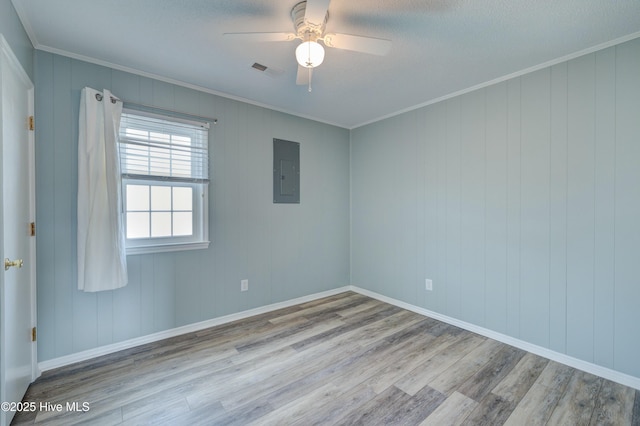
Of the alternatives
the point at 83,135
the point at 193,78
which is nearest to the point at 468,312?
the point at 193,78

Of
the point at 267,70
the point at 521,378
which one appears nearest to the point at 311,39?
the point at 267,70

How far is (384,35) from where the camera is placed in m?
2.00

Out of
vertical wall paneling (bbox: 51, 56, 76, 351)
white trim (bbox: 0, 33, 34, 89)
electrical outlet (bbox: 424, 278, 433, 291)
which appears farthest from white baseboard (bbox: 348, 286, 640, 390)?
white trim (bbox: 0, 33, 34, 89)

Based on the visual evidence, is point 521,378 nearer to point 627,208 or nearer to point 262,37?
point 627,208

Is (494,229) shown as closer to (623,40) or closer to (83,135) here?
(623,40)

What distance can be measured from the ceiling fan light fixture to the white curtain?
1.74m

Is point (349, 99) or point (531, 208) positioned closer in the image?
point (531, 208)

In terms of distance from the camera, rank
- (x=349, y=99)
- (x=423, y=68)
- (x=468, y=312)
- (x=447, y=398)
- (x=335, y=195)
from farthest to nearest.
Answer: (x=335, y=195)
(x=349, y=99)
(x=468, y=312)
(x=423, y=68)
(x=447, y=398)

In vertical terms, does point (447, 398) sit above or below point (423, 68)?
below

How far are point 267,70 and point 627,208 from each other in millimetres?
2943

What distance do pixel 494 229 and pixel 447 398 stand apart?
1635 mm

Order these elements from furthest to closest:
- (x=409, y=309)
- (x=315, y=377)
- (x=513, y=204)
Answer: (x=409, y=309) → (x=513, y=204) → (x=315, y=377)

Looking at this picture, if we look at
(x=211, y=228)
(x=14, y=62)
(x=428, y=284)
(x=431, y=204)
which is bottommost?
(x=428, y=284)

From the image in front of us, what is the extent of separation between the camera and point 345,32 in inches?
77.7
